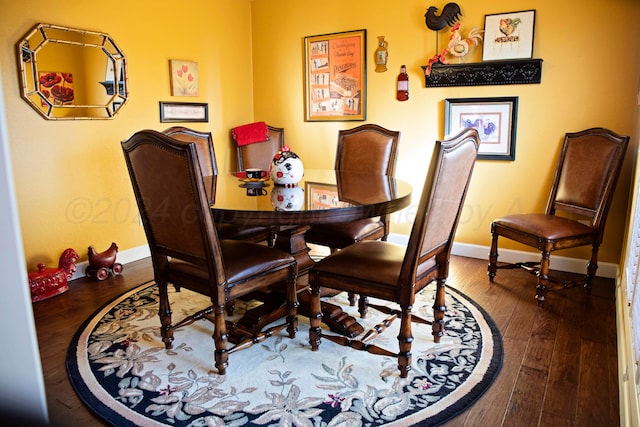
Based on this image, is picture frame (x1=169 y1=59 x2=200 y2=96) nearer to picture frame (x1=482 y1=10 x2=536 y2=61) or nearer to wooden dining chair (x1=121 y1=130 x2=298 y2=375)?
wooden dining chair (x1=121 y1=130 x2=298 y2=375)

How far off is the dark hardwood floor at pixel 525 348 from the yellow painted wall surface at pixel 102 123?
428 millimetres

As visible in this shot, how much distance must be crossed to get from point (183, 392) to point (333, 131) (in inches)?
116

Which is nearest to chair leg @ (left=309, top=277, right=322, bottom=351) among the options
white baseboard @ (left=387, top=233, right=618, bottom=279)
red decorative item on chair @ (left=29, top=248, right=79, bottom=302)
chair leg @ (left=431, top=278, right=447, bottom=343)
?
chair leg @ (left=431, top=278, right=447, bottom=343)

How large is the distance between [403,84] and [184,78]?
1.90 meters

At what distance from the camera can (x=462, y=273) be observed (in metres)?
3.45

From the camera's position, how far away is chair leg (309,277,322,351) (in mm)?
2211

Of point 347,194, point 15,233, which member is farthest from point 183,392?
point 15,233

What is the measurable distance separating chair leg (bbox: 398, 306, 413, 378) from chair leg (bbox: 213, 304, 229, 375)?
2.55 ft

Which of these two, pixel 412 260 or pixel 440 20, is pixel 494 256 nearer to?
pixel 412 260

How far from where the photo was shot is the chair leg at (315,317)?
221 cm

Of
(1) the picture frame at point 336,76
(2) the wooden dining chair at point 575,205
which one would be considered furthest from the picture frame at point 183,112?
(2) the wooden dining chair at point 575,205

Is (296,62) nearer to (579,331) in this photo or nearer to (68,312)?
(68,312)

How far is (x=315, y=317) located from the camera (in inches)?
88.0

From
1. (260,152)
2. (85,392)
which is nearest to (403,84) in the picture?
(260,152)
